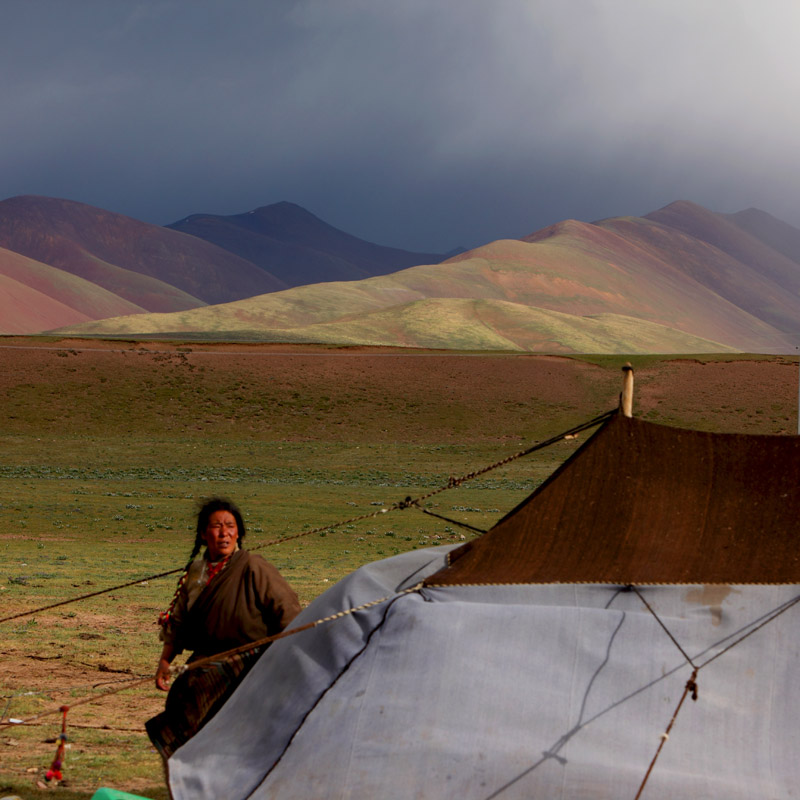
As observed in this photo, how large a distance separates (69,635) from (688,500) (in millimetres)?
7249

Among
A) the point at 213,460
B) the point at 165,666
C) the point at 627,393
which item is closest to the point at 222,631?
the point at 165,666

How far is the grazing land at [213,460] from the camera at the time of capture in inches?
375

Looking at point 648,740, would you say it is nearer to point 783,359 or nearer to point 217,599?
point 217,599

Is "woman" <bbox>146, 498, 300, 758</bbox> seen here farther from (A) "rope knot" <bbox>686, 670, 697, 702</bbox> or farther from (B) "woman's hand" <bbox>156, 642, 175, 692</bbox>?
(A) "rope knot" <bbox>686, 670, 697, 702</bbox>

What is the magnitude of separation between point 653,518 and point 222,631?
267cm

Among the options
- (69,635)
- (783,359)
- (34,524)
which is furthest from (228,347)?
(69,635)

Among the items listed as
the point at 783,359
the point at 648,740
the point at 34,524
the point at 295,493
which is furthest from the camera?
the point at 783,359

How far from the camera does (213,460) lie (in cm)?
3903

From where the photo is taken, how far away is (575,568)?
631 cm

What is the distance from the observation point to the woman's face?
20.7 ft

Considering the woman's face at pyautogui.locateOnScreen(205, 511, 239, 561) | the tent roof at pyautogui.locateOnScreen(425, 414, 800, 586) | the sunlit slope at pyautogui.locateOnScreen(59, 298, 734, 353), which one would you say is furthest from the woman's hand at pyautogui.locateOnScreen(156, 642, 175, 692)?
the sunlit slope at pyautogui.locateOnScreen(59, 298, 734, 353)

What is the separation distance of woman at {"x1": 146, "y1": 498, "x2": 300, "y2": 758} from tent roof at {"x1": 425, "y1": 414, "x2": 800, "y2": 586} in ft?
3.21

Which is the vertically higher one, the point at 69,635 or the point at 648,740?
the point at 648,740

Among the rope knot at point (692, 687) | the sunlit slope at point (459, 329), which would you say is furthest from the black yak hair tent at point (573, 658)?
the sunlit slope at point (459, 329)
